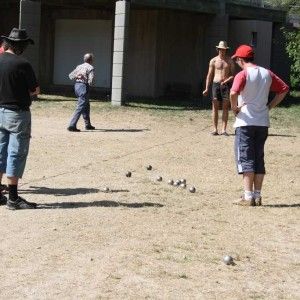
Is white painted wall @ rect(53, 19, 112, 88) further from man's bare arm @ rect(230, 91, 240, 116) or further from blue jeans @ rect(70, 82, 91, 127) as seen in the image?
man's bare arm @ rect(230, 91, 240, 116)

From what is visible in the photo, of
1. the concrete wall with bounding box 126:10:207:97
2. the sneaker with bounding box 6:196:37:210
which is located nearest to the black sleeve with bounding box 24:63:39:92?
the sneaker with bounding box 6:196:37:210

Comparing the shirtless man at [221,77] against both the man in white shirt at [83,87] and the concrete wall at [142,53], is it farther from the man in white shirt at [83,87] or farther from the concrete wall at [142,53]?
the concrete wall at [142,53]

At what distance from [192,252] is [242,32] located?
19720mm

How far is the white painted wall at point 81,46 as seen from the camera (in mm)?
24469

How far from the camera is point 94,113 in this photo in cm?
1738

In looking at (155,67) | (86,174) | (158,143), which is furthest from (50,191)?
(155,67)

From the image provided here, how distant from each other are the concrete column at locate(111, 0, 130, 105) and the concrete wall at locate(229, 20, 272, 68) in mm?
6802

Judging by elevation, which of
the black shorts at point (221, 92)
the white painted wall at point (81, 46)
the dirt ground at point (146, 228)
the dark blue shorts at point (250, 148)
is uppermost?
the white painted wall at point (81, 46)

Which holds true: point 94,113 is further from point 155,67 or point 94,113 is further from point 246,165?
point 246,165

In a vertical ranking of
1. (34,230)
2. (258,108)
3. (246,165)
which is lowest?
(34,230)

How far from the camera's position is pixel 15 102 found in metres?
7.18

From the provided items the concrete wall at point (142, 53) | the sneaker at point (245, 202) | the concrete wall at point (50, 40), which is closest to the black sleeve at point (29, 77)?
the sneaker at point (245, 202)

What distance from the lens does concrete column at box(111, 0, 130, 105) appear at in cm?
1898

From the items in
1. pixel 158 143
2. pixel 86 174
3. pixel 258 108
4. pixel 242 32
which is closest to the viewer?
pixel 258 108
